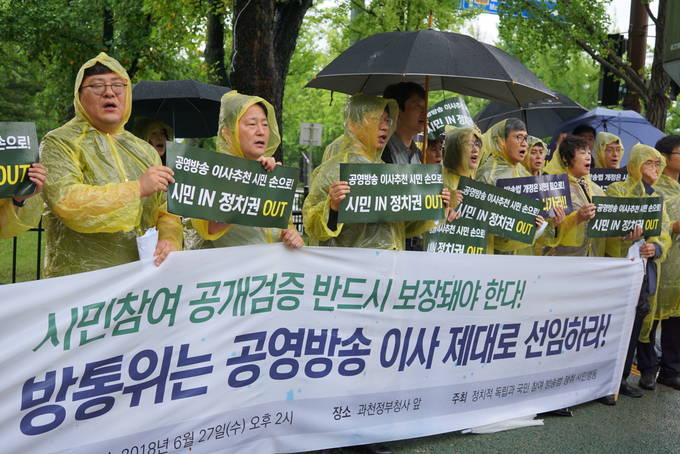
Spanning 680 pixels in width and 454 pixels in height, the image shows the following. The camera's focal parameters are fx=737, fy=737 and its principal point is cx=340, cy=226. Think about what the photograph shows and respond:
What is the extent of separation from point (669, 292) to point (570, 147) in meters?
1.49

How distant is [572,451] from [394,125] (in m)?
2.21

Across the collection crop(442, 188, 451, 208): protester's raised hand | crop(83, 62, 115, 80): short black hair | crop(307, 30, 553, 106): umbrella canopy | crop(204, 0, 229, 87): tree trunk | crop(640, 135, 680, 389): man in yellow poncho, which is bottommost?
crop(640, 135, 680, 389): man in yellow poncho

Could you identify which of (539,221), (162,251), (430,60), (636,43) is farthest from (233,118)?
(636,43)

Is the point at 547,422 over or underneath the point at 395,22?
Answer: underneath

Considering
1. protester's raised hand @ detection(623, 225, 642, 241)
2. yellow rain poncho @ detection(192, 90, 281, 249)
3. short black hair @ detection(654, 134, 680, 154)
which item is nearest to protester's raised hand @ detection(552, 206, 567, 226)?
protester's raised hand @ detection(623, 225, 642, 241)

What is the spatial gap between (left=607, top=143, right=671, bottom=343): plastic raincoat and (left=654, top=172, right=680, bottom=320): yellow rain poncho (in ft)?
0.26

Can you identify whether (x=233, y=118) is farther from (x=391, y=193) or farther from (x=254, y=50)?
(x=254, y=50)

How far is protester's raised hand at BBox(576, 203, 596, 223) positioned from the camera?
17.1ft

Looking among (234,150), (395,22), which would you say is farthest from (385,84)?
(395,22)

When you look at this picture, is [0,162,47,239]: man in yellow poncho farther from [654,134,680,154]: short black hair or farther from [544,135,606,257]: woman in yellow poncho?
[654,134,680,154]: short black hair

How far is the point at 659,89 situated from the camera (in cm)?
1230

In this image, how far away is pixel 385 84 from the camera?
19.0 feet

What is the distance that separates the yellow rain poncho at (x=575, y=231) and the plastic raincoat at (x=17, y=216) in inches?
141

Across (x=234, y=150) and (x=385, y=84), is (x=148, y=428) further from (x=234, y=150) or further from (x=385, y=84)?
(x=385, y=84)
